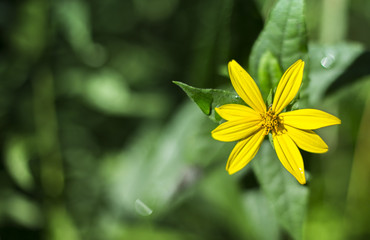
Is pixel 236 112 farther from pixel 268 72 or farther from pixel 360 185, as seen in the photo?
pixel 360 185

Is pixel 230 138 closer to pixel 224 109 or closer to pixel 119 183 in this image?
pixel 224 109

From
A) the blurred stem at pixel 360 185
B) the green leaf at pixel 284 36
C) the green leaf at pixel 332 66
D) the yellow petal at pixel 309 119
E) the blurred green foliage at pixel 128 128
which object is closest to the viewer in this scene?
the yellow petal at pixel 309 119

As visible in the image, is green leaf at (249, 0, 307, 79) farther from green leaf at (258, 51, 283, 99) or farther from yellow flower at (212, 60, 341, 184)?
yellow flower at (212, 60, 341, 184)

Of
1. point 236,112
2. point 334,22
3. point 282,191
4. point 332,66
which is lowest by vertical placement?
point 282,191

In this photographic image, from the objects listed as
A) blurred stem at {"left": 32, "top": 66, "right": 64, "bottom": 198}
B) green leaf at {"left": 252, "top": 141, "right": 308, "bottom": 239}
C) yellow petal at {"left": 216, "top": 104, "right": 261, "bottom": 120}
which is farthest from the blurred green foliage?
yellow petal at {"left": 216, "top": 104, "right": 261, "bottom": 120}

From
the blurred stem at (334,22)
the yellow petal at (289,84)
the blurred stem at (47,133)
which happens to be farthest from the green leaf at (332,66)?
the blurred stem at (47,133)

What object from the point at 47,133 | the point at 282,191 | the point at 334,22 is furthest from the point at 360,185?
the point at 47,133

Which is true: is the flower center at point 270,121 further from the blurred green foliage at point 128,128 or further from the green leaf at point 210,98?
the blurred green foliage at point 128,128
